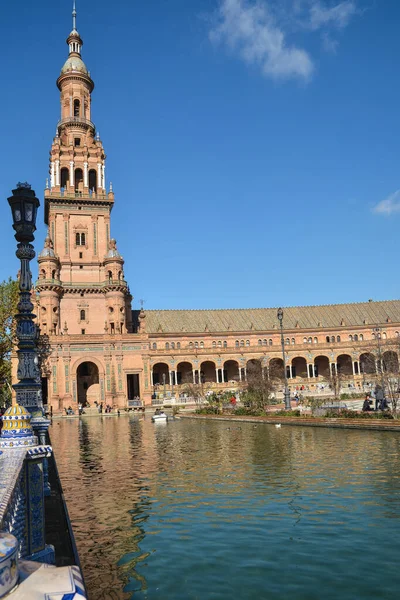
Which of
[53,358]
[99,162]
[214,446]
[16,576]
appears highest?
[99,162]

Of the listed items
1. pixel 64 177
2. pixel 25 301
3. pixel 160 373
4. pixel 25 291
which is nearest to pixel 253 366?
pixel 160 373

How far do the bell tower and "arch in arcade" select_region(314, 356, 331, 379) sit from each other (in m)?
31.9

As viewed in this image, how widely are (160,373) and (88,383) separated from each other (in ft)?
45.2

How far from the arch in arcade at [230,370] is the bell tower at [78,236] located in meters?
17.7

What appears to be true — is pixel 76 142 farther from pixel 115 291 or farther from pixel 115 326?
pixel 115 326

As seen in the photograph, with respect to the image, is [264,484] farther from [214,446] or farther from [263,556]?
[214,446]

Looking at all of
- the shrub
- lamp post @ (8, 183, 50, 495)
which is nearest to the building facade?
the shrub

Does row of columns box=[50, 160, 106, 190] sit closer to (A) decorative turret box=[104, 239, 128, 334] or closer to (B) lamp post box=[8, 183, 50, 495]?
(A) decorative turret box=[104, 239, 128, 334]

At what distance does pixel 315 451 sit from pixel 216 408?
80.6ft

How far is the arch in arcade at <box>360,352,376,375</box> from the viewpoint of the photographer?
67556 millimetres

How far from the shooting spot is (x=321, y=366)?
83562mm

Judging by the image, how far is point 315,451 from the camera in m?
18.0

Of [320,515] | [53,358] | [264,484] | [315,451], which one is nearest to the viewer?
[320,515]

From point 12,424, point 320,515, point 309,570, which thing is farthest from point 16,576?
point 320,515
